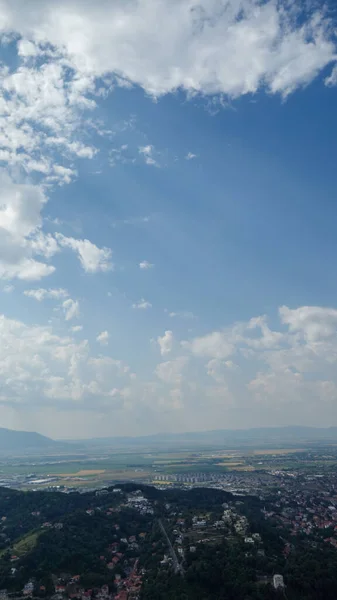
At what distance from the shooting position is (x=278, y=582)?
32969mm

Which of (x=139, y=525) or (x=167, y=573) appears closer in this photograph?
(x=167, y=573)

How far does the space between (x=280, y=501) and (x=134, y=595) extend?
40.3 metres

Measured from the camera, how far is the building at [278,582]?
32.7 m

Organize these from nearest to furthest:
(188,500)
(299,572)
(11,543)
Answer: (299,572) → (11,543) → (188,500)

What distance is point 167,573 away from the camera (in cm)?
3594

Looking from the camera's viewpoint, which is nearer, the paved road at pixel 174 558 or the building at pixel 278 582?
the building at pixel 278 582

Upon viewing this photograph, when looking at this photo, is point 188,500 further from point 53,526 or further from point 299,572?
point 299,572

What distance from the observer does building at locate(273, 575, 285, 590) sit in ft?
107

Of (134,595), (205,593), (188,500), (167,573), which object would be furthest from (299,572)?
(188,500)

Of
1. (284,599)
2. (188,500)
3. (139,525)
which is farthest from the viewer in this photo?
(188,500)

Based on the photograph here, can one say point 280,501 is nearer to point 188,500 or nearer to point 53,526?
point 188,500

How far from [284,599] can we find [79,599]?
14.8 metres

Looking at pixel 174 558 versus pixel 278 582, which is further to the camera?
pixel 174 558

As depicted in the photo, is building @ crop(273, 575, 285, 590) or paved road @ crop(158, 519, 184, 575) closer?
building @ crop(273, 575, 285, 590)
